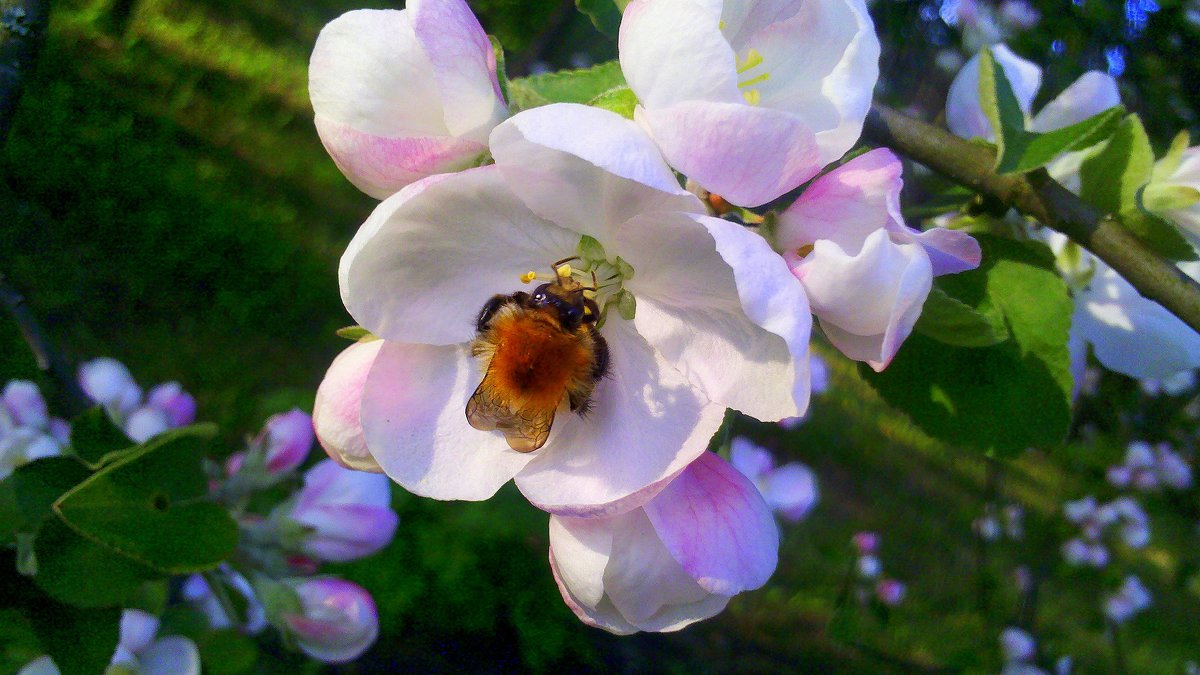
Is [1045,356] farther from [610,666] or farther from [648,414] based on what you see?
[610,666]

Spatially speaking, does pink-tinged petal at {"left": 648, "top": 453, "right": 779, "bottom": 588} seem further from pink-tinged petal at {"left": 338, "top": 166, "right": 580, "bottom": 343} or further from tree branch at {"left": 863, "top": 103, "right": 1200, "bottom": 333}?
tree branch at {"left": 863, "top": 103, "right": 1200, "bottom": 333}

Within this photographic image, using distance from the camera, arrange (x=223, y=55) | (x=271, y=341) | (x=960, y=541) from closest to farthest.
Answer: (x=271, y=341) → (x=223, y=55) → (x=960, y=541)

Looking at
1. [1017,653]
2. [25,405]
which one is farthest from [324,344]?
[1017,653]

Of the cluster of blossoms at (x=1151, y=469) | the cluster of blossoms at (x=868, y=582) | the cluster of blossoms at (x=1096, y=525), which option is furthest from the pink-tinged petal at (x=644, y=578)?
the cluster of blossoms at (x=1151, y=469)

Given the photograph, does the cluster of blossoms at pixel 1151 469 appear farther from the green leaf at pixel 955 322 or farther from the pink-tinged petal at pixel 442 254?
the pink-tinged petal at pixel 442 254

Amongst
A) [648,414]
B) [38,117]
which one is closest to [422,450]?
[648,414]
